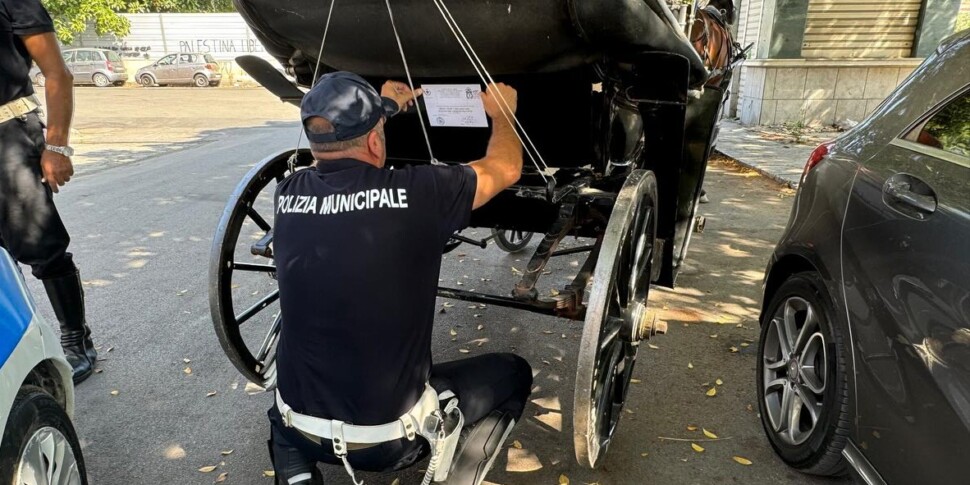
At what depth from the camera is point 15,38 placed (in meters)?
3.20

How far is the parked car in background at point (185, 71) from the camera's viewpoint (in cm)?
2758

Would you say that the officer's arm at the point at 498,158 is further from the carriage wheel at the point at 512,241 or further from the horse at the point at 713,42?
the carriage wheel at the point at 512,241

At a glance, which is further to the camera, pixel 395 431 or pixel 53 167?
pixel 53 167

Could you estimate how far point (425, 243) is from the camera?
6.71 ft

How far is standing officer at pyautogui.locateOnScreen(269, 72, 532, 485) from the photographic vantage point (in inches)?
77.0

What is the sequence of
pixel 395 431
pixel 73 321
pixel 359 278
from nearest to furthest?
pixel 359 278 → pixel 395 431 → pixel 73 321

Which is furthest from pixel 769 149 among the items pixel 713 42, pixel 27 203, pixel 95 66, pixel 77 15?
pixel 95 66

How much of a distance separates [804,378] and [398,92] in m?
2.14

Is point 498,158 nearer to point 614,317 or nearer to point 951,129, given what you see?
point 614,317

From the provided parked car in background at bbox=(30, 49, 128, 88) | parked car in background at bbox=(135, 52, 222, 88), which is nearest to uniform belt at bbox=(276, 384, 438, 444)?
parked car in background at bbox=(135, 52, 222, 88)

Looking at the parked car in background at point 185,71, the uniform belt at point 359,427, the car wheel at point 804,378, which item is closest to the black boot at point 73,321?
the uniform belt at point 359,427

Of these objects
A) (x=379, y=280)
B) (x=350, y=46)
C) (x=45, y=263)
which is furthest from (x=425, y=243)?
(x=45, y=263)

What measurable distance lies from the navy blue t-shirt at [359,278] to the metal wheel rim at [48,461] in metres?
0.75

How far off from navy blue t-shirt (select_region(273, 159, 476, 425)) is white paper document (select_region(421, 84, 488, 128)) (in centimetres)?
80
